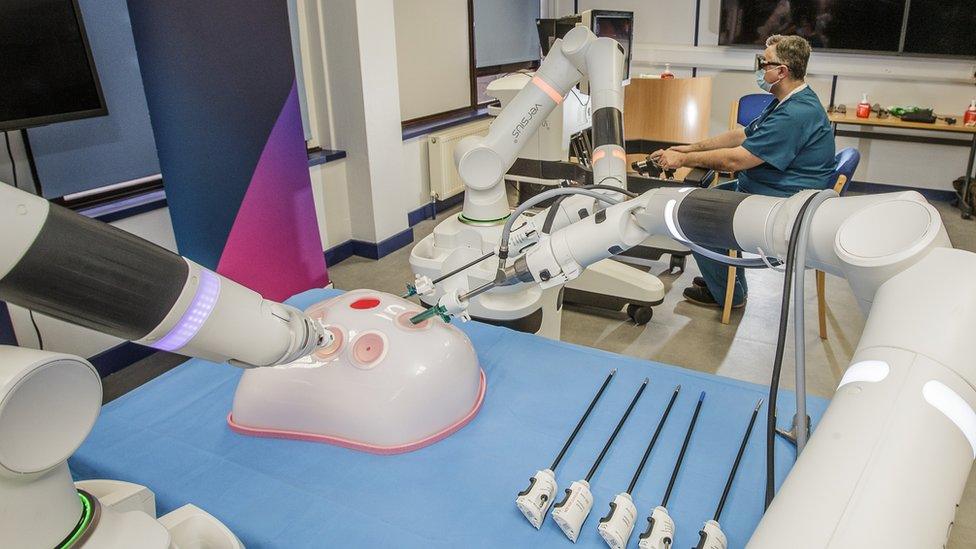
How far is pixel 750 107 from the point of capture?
14.0 feet

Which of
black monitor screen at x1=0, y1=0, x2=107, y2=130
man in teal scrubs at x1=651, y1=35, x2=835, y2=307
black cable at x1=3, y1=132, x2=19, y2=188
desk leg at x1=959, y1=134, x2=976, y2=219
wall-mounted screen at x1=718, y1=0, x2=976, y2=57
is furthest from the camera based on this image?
wall-mounted screen at x1=718, y1=0, x2=976, y2=57

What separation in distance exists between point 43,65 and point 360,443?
6.14ft

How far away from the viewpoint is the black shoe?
3.49m

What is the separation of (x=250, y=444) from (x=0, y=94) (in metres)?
1.62

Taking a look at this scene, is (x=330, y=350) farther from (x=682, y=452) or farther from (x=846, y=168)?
(x=846, y=168)

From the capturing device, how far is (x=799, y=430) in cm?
85

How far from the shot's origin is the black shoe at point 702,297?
349 centimetres

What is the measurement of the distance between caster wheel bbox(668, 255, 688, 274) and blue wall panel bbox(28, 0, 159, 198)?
2.88 m

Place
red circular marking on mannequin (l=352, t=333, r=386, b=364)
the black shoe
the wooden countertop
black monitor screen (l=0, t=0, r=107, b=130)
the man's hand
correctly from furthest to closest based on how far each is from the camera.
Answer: the wooden countertop
the black shoe
the man's hand
black monitor screen (l=0, t=0, r=107, b=130)
red circular marking on mannequin (l=352, t=333, r=386, b=364)

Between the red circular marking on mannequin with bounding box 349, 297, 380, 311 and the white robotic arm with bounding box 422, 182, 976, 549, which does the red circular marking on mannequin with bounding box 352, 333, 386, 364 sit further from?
the white robotic arm with bounding box 422, 182, 976, 549

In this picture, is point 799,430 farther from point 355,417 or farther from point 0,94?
point 0,94

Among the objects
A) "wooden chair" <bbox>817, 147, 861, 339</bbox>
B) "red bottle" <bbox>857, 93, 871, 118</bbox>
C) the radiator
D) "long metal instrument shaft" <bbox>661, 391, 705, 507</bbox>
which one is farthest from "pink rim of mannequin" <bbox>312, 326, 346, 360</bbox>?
"red bottle" <bbox>857, 93, 871, 118</bbox>

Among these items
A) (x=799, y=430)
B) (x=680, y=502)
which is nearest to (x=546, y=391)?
(x=680, y=502)

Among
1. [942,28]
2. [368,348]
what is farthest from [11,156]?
[942,28]
